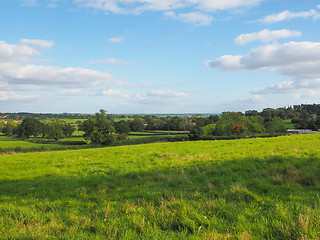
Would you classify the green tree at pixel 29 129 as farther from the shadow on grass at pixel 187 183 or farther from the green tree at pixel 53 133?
the shadow on grass at pixel 187 183

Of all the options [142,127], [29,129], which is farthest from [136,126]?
[29,129]

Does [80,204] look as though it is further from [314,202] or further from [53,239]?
[314,202]

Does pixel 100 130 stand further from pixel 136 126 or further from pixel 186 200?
pixel 136 126

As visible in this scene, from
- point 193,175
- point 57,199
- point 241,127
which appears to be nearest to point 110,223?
point 57,199

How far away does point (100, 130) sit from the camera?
67.9m

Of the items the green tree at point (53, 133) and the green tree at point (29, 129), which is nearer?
the green tree at point (53, 133)

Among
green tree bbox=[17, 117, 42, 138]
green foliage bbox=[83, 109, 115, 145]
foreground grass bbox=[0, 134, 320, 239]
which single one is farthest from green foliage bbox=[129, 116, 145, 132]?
foreground grass bbox=[0, 134, 320, 239]

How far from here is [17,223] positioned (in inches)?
208

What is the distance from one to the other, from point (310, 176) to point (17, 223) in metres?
10.7

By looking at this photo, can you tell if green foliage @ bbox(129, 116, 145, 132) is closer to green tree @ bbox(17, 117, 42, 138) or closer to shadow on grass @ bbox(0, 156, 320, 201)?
green tree @ bbox(17, 117, 42, 138)

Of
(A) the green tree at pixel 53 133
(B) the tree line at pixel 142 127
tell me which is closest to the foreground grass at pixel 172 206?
(B) the tree line at pixel 142 127

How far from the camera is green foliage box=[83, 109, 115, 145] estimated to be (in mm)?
65825

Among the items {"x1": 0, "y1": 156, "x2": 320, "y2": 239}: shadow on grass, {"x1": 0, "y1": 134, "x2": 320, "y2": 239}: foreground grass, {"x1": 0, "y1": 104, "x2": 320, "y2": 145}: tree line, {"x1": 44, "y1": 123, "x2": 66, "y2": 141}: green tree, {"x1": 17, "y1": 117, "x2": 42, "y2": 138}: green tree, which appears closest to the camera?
{"x1": 0, "y1": 134, "x2": 320, "y2": 239}: foreground grass

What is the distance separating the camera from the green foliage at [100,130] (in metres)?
65.8
